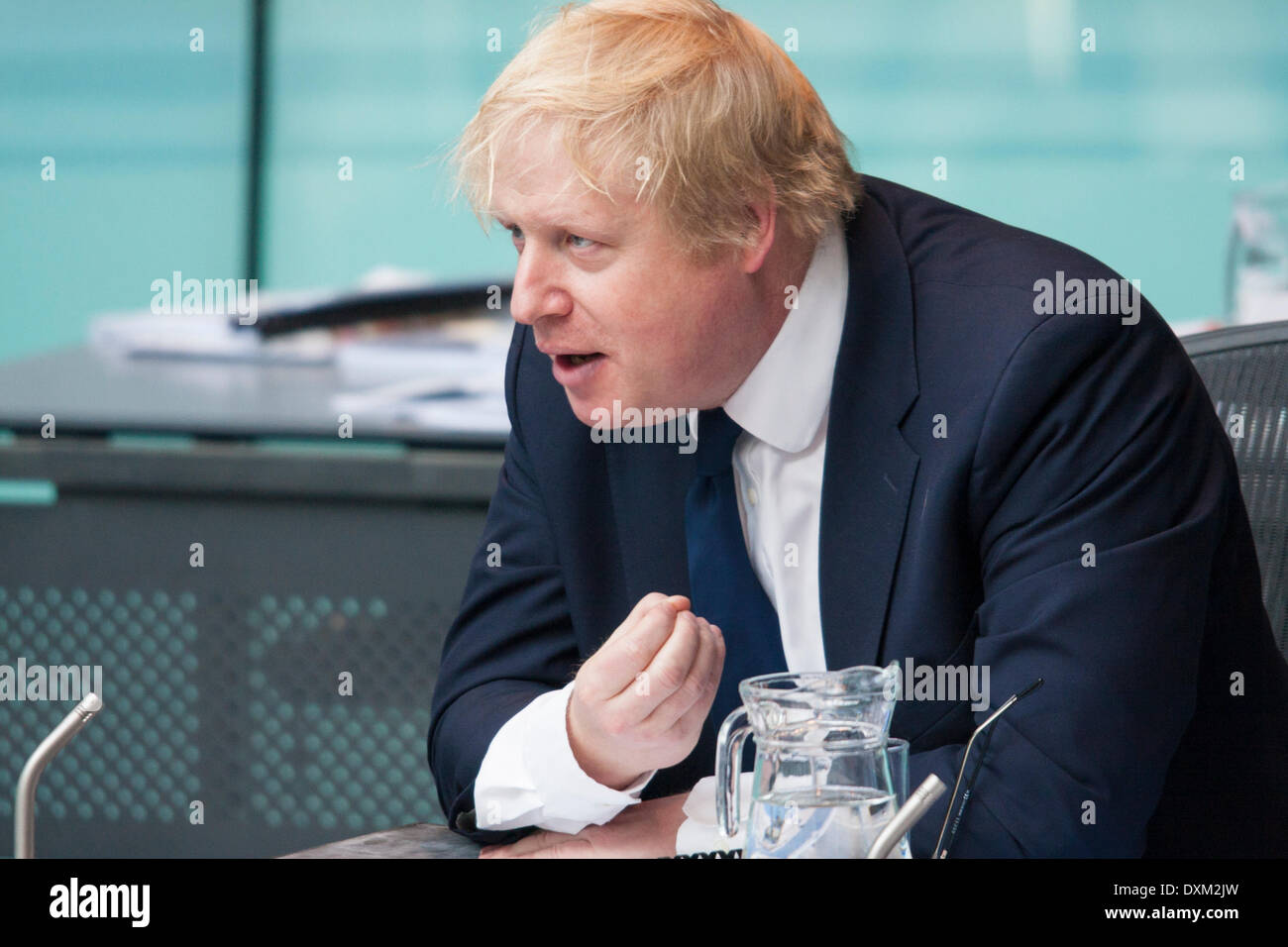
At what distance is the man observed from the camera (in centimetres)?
103

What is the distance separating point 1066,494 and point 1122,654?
0.12 metres

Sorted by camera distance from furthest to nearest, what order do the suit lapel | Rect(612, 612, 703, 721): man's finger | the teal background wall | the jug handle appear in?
the teal background wall
the suit lapel
Rect(612, 612, 703, 721): man's finger
the jug handle

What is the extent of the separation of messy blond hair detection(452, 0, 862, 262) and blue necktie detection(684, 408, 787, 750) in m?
0.17

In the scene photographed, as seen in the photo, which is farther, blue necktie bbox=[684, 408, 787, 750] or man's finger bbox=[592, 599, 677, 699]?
blue necktie bbox=[684, 408, 787, 750]

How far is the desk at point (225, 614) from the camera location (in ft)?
6.73

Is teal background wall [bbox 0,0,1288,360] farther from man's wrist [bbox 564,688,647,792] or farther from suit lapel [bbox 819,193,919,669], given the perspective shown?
man's wrist [bbox 564,688,647,792]

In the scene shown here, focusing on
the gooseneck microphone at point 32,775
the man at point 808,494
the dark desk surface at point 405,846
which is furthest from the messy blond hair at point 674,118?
the gooseneck microphone at point 32,775

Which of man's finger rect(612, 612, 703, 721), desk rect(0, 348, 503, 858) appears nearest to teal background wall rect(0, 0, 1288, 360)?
desk rect(0, 348, 503, 858)

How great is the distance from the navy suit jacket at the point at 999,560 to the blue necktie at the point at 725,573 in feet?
0.05

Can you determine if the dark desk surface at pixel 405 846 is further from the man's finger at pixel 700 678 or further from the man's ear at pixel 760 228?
the man's ear at pixel 760 228

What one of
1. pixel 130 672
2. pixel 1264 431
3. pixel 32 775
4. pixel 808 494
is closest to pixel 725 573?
pixel 808 494

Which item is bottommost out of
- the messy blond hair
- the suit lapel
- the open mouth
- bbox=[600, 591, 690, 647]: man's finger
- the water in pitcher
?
the water in pitcher

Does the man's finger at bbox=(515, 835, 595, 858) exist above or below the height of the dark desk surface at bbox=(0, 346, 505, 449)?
below
